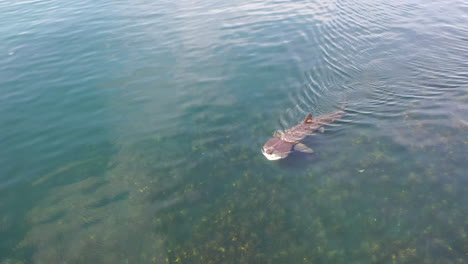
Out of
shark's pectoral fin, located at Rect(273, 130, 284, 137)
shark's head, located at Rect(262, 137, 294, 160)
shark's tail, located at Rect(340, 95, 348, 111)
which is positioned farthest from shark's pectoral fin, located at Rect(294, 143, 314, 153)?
shark's tail, located at Rect(340, 95, 348, 111)

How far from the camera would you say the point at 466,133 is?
12094 mm

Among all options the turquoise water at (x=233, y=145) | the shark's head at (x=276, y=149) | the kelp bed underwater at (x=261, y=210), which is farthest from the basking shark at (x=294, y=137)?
the kelp bed underwater at (x=261, y=210)

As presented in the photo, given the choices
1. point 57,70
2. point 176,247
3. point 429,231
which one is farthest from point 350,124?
point 57,70

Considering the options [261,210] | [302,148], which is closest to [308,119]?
[302,148]

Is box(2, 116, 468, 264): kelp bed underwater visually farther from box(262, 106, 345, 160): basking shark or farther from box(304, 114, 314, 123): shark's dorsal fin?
box(304, 114, 314, 123): shark's dorsal fin

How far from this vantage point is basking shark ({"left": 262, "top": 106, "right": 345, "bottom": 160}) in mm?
11535

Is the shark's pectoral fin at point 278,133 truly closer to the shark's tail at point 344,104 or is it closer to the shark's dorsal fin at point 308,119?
the shark's dorsal fin at point 308,119

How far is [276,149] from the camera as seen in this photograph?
1162 centimetres

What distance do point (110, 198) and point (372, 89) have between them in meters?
14.0

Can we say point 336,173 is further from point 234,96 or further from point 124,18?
point 124,18

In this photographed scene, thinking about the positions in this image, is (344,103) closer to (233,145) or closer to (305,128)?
(305,128)

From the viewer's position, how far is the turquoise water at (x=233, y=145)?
29.6 ft

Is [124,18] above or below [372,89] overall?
above

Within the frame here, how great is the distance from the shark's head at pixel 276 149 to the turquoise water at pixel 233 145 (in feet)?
0.93
